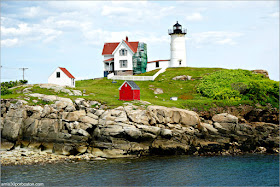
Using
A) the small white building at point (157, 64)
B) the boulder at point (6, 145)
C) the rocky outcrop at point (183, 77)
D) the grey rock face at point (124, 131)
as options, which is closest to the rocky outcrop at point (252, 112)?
the grey rock face at point (124, 131)

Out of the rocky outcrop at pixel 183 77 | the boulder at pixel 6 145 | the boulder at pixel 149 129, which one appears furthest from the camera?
the rocky outcrop at pixel 183 77

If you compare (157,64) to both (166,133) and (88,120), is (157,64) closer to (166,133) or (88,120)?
(166,133)

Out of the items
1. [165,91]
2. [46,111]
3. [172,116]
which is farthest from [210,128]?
[46,111]

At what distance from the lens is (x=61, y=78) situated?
59125 mm

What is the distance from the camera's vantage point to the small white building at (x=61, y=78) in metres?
58.9

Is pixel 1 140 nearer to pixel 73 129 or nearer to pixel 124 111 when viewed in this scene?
pixel 73 129

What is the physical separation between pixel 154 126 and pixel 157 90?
67.2 ft

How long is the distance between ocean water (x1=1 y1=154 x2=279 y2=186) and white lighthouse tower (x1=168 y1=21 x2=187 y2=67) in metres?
43.6

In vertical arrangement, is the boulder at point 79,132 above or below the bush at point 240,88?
below

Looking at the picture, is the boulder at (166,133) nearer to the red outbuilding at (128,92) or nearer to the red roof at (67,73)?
the red outbuilding at (128,92)

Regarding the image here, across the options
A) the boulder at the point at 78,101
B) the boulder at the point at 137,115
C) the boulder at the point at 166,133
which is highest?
the boulder at the point at 78,101

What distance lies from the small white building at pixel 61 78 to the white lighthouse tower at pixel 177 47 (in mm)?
27970

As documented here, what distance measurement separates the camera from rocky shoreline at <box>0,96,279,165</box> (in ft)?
128

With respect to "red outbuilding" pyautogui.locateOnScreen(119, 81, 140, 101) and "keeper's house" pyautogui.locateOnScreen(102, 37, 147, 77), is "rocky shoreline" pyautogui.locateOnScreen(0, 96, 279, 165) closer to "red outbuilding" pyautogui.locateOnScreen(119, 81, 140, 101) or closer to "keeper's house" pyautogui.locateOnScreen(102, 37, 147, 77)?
"red outbuilding" pyautogui.locateOnScreen(119, 81, 140, 101)
